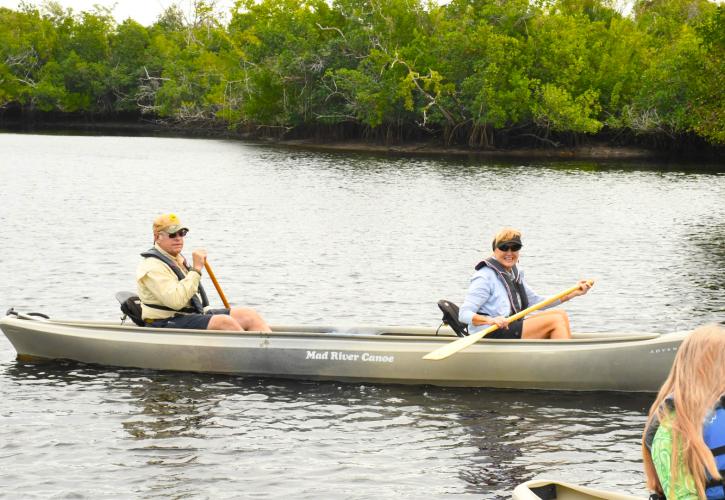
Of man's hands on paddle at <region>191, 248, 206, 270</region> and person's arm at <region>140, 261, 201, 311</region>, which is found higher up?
man's hands on paddle at <region>191, 248, 206, 270</region>

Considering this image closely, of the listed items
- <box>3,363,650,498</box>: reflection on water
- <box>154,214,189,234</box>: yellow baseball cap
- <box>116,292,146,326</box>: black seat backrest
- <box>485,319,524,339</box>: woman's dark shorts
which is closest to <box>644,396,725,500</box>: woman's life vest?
<box>3,363,650,498</box>: reflection on water

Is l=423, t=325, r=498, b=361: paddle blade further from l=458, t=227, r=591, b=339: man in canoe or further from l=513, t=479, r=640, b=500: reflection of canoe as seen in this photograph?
l=513, t=479, r=640, b=500: reflection of canoe

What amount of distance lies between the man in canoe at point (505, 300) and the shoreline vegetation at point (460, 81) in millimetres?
44478

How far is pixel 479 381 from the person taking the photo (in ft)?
38.5

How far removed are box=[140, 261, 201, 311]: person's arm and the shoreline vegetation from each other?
4567cm

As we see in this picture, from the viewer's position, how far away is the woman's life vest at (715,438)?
14.8 ft

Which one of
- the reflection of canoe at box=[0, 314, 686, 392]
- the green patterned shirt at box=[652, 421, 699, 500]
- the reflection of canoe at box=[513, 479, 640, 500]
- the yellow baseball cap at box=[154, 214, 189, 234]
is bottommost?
the reflection of canoe at box=[0, 314, 686, 392]

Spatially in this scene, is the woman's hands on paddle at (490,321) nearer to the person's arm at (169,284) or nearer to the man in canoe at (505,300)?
the man in canoe at (505,300)

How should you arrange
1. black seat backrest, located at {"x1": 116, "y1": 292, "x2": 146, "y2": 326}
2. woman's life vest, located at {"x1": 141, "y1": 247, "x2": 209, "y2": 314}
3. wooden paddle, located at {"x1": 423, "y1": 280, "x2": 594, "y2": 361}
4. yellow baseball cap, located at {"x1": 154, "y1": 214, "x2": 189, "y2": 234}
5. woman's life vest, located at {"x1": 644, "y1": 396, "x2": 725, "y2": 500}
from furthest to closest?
black seat backrest, located at {"x1": 116, "y1": 292, "x2": 146, "y2": 326}, woman's life vest, located at {"x1": 141, "y1": 247, "x2": 209, "y2": 314}, yellow baseball cap, located at {"x1": 154, "y1": 214, "x2": 189, "y2": 234}, wooden paddle, located at {"x1": 423, "y1": 280, "x2": 594, "y2": 361}, woman's life vest, located at {"x1": 644, "y1": 396, "x2": 725, "y2": 500}

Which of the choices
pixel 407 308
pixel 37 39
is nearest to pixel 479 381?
pixel 407 308

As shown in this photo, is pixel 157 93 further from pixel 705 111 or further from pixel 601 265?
pixel 601 265

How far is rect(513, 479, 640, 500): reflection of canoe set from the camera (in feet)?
19.1

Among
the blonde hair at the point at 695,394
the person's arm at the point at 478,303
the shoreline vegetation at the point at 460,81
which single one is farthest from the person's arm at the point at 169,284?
the shoreline vegetation at the point at 460,81

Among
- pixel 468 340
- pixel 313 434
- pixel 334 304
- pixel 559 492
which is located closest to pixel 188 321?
pixel 313 434
